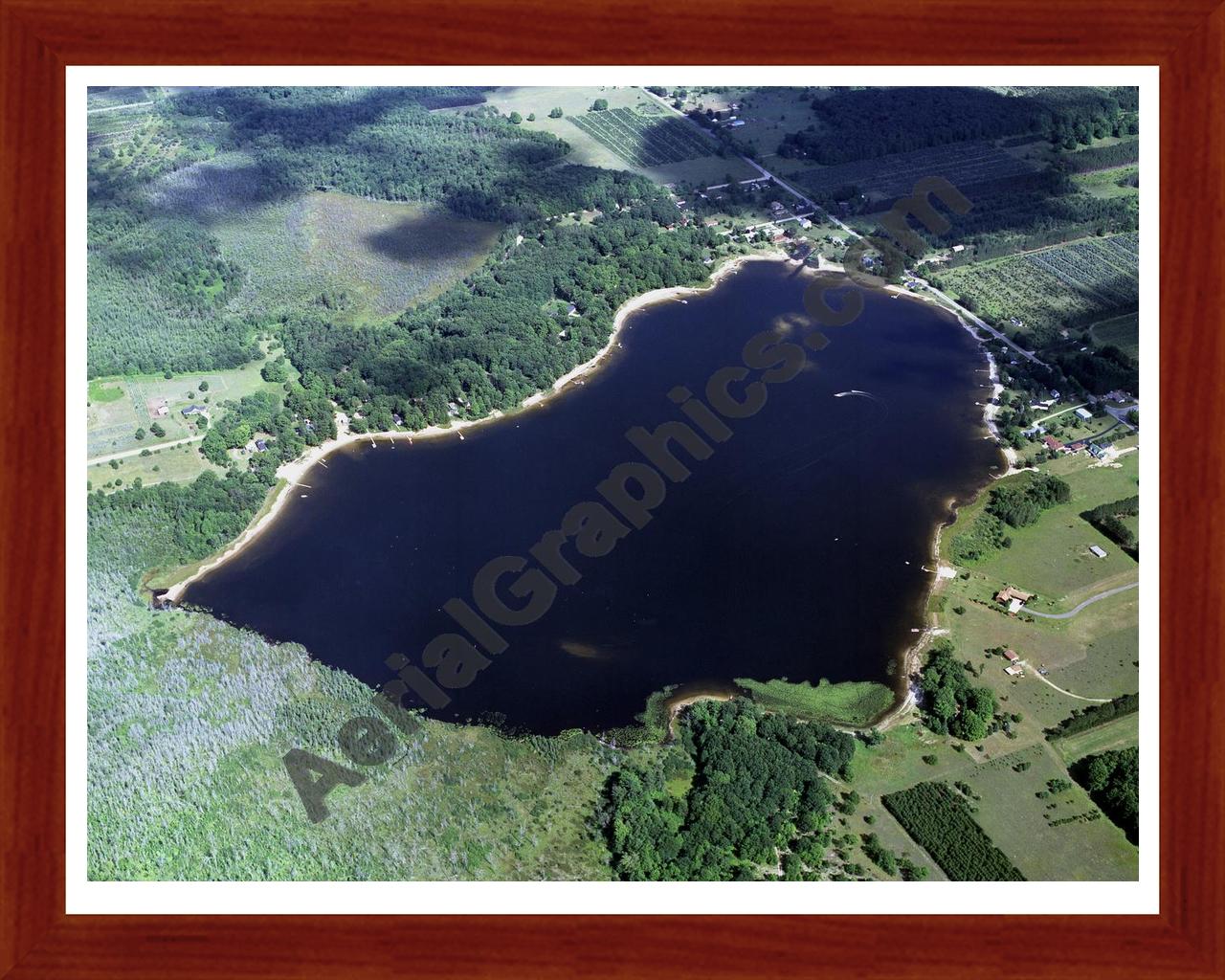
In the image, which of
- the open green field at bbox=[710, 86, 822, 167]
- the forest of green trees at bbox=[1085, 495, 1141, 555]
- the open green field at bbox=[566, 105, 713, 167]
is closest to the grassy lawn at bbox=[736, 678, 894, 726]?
the forest of green trees at bbox=[1085, 495, 1141, 555]

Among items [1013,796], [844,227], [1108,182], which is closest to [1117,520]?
[1013,796]

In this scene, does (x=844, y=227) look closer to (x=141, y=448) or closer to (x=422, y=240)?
(x=422, y=240)

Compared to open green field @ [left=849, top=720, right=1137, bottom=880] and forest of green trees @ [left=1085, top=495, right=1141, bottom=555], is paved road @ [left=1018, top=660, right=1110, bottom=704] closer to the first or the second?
open green field @ [left=849, top=720, right=1137, bottom=880]

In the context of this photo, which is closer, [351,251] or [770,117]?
[351,251]

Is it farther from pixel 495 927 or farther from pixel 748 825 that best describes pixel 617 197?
pixel 495 927

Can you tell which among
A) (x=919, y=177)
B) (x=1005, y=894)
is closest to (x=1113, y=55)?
(x=1005, y=894)

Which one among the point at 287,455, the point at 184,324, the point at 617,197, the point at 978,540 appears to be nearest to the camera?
the point at 978,540

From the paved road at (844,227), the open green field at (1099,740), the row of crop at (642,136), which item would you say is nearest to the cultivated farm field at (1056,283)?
the paved road at (844,227)
